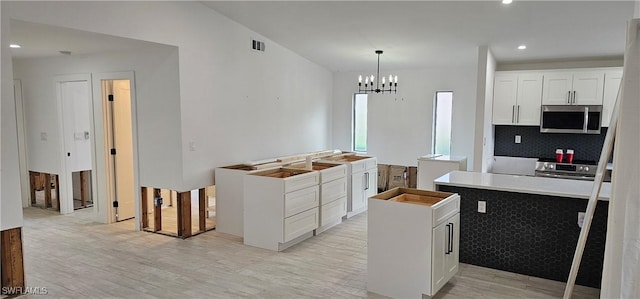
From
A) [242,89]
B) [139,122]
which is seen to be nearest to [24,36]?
[139,122]

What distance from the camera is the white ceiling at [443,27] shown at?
14.1 ft

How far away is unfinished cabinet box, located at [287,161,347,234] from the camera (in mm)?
A: 5293

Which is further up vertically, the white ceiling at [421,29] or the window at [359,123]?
the white ceiling at [421,29]

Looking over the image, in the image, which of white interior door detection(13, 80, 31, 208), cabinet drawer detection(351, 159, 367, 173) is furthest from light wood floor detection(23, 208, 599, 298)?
white interior door detection(13, 80, 31, 208)

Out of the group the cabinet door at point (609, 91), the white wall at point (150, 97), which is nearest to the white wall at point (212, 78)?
the white wall at point (150, 97)

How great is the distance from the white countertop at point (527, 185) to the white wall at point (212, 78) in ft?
9.85

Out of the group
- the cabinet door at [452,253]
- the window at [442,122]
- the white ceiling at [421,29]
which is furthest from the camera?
the window at [442,122]

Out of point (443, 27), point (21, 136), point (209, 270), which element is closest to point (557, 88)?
point (443, 27)

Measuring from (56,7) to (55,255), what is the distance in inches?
105

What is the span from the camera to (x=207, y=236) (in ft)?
17.2

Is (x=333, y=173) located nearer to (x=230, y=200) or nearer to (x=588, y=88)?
(x=230, y=200)

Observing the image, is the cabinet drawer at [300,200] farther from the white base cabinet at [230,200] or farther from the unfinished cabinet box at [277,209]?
the white base cabinet at [230,200]

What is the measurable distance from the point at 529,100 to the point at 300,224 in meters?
4.04

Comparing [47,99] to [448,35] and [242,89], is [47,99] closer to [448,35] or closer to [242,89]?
[242,89]
